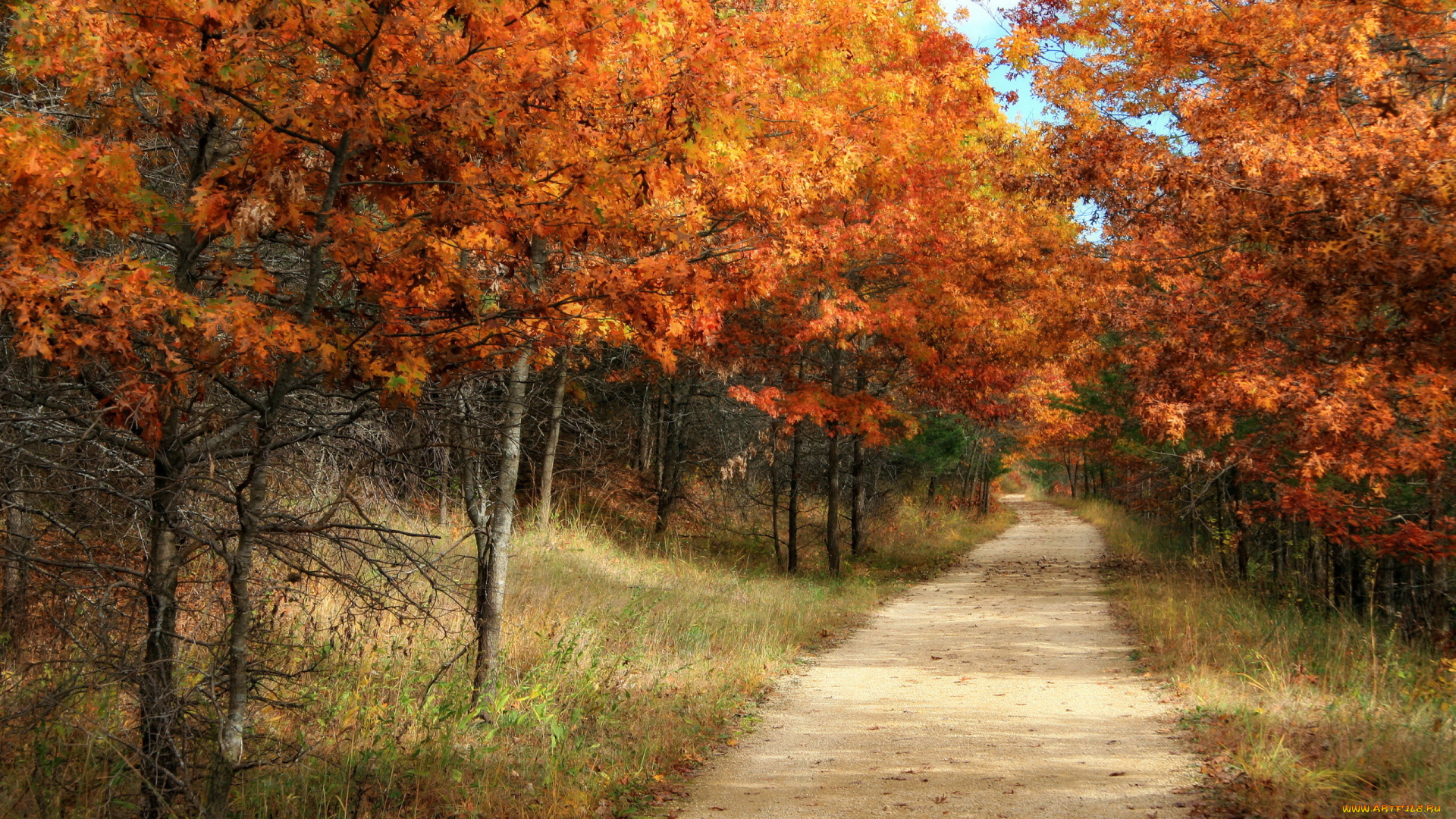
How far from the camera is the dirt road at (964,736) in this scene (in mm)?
6027

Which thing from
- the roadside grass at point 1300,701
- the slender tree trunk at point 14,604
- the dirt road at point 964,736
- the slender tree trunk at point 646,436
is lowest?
the dirt road at point 964,736

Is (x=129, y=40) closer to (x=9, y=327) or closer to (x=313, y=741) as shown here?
(x=9, y=327)

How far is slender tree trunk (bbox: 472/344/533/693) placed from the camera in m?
7.50

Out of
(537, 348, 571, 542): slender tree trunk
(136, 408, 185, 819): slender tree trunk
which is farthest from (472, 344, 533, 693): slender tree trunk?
(537, 348, 571, 542): slender tree trunk

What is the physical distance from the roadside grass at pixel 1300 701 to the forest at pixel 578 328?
6 cm

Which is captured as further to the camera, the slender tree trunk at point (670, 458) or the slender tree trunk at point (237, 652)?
the slender tree trunk at point (670, 458)

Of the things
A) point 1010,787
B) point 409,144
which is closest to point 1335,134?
point 1010,787

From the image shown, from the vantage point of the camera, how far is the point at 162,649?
4.75m

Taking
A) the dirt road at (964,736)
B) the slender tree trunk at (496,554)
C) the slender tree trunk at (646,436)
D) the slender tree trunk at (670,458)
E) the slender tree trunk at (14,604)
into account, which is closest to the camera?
the dirt road at (964,736)

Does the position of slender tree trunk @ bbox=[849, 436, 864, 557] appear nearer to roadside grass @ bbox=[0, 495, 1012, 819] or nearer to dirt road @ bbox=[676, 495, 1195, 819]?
dirt road @ bbox=[676, 495, 1195, 819]

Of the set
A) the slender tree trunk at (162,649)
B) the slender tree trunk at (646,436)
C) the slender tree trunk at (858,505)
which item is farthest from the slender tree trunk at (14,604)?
the slender tree trunk at (858,505)

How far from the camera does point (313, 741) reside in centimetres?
614

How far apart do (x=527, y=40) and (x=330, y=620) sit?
5295 mm

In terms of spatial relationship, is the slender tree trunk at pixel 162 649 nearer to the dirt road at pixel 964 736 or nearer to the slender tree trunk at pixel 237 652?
the slender tree trunk at pixel 237 652
